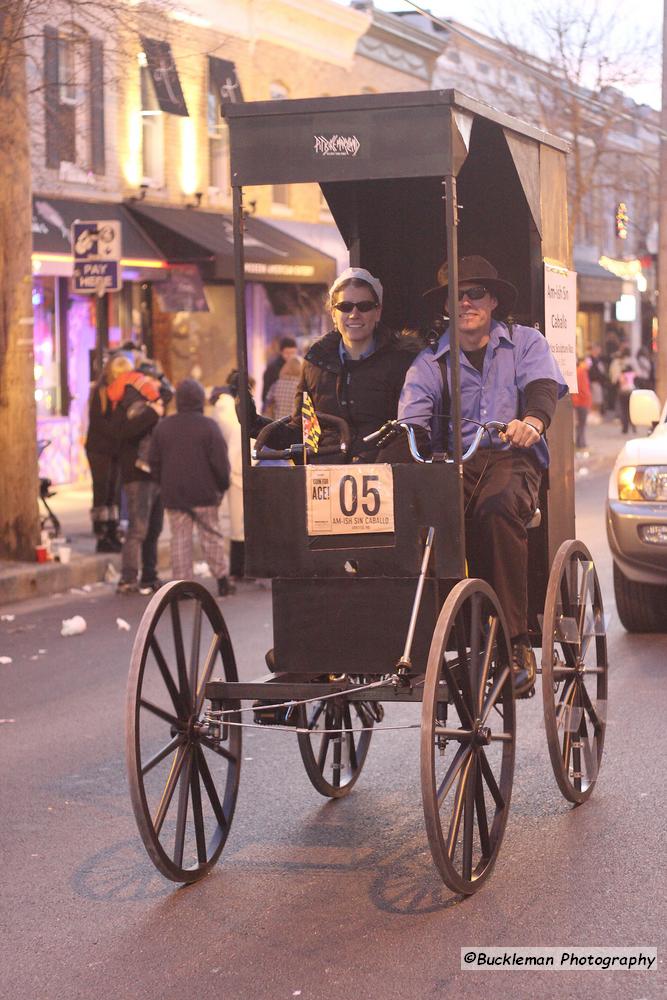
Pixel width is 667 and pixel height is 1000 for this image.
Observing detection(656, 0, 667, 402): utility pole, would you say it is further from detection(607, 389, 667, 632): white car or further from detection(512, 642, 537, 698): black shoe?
detection(512, 642, 537, 698): black shoe

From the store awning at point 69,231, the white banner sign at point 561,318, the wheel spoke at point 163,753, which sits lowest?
the wheel spoke at point 163,753

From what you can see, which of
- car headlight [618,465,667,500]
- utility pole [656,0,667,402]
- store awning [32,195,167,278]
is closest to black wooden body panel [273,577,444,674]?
car headlight [618,465,667,500]

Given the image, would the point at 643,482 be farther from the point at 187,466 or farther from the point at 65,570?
the point at 65,570

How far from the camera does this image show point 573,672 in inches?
250

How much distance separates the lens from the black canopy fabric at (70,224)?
21.1 metres

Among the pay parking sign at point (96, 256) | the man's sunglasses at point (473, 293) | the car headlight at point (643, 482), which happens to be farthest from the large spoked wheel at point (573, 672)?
the pay parking sign at point (96, 256)

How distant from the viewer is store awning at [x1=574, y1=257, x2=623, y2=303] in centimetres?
4262

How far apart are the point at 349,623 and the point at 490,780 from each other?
2.47 feet

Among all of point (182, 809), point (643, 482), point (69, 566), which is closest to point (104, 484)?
point (69, 566)

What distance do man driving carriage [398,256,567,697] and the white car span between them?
3847mm

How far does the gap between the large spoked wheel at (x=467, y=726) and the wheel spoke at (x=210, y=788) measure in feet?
2.71

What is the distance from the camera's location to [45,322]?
22219 mm

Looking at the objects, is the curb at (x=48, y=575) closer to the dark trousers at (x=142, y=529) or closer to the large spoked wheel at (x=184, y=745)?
the dark trousers at (x=142, y=529)

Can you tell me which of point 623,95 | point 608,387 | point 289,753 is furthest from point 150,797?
point 608,387
